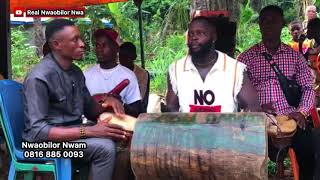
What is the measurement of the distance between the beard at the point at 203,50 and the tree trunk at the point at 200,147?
662 millimetres

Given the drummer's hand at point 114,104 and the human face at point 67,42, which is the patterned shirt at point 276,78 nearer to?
the drummer's hand at point 114,104

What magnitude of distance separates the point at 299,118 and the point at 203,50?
833 mm

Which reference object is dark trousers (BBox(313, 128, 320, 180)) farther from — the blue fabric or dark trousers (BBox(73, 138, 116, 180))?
the blue fabric

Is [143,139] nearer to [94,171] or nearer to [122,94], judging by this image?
[94,171]

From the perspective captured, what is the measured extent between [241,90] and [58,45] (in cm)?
118

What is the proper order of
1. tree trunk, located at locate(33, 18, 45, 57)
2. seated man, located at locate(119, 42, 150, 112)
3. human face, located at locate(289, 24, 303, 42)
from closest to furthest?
seated man, located at locate(119, 42, 150, 112) → human face, located at locate(289, 24, 303, 42) → tree trunk, located at locate(33, 18, 45, 57)

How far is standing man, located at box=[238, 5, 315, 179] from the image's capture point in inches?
155

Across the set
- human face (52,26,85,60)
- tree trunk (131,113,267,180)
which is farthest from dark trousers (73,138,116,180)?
human face (52,26,85,60)

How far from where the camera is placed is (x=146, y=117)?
3.08m

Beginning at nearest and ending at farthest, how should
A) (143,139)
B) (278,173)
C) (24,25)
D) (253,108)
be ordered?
1. (143,139)
2. (253,108)
3. (278,173)
4. (24,25)

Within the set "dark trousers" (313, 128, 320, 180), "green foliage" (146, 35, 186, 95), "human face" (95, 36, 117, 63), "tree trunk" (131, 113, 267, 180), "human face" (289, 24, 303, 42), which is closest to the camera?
"tree trunk" (131, 113, 267, 180)

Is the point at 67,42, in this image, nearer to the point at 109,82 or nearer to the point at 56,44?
the point at 56,44

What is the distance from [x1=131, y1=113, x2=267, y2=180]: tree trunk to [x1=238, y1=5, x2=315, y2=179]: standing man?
116 cm

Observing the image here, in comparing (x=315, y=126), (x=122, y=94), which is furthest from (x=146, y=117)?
(x=315, y=126)
